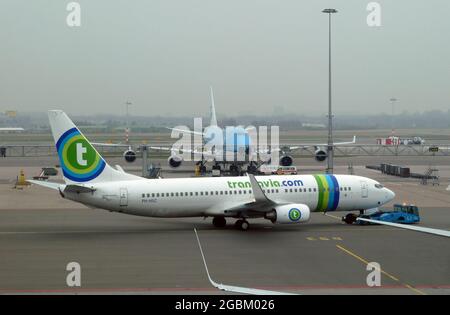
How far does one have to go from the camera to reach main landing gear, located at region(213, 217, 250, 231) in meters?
35.2

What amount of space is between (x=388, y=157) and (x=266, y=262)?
82152 millimetres

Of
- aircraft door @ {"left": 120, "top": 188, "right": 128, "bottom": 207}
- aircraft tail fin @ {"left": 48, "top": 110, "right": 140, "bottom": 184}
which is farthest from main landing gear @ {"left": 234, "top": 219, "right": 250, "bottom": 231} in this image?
aircraft tail fin @ {"left": 48, "top": 110, "right": 140, "bottom": 184}

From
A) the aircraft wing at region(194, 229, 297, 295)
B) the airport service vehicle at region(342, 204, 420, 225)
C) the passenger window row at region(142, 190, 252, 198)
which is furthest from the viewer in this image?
the airport service vehicle at region(342, 204, 420, 225)

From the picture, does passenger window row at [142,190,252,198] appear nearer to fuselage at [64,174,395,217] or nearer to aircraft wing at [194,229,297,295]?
fuselage at [64,174,395,217]

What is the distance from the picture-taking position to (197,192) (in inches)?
1387

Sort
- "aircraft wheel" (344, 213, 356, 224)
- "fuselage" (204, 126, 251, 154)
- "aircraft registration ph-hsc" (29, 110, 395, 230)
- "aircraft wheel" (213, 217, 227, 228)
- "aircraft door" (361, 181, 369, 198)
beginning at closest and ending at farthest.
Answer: "aircraft registration ph-hsc" (29, 110, 395, 230), "aircraft wheel" (213, 217, 227, 228), "aircraft door" (361, 181, 369, 198), "aircraft wheel" (344, 213, 356, 224), "fuselage" (204, 126, 251, 154)

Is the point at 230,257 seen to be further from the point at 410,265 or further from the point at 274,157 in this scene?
the point at 274,157

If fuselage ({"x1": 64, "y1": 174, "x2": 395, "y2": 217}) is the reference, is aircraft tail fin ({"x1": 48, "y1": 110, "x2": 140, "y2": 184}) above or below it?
above

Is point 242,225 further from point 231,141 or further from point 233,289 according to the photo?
point 231,141

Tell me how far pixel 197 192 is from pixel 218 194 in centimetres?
124

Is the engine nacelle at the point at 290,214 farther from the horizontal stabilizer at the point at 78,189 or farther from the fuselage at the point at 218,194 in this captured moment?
the horizontal stabilizer at the point at 78,189

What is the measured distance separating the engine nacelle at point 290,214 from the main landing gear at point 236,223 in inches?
82.4

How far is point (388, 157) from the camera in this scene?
341 ft

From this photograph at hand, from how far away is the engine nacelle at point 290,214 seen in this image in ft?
110
